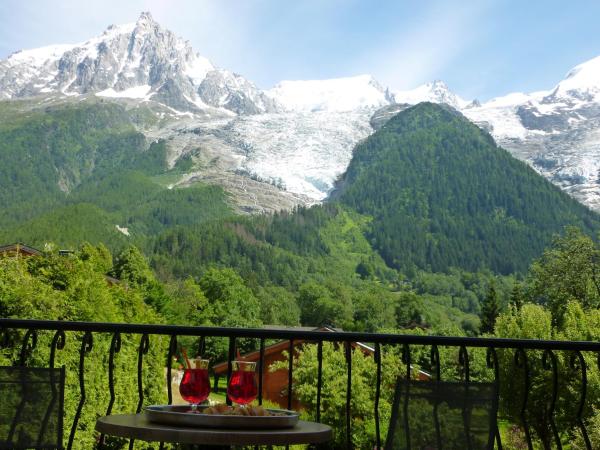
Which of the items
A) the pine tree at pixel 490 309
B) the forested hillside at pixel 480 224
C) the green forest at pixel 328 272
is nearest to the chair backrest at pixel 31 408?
the green forest at pixel 328 272

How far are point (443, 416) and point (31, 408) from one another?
2.25 metres

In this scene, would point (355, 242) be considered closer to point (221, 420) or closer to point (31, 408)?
point (31, 408)

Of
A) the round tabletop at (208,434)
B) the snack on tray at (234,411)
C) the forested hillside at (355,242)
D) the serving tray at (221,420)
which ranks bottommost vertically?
the round tabletop at (208,434)

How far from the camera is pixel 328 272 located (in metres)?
160

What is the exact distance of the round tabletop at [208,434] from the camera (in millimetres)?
3143

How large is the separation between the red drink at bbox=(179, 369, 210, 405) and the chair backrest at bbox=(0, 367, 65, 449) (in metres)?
0.82

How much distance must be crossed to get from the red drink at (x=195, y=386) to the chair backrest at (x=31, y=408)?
821mm

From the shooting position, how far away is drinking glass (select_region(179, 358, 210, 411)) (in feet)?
12.6

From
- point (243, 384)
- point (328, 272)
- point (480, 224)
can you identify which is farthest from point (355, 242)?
point (243, 384)

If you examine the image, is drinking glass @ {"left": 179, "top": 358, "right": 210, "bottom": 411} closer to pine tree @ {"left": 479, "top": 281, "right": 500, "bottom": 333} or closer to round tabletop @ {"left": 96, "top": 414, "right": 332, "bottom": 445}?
round tabletop @ {"left": 96, "top": 414, "right": 332, "bottom": 445}

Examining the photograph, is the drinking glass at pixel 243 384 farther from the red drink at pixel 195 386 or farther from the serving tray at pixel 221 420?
the serving tray at pixel 221 420

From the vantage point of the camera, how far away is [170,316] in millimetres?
73500

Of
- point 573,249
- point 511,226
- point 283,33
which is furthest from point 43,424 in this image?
point 511,226

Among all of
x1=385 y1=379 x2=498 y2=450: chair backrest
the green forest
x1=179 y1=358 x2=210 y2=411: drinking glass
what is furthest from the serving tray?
the green forest
